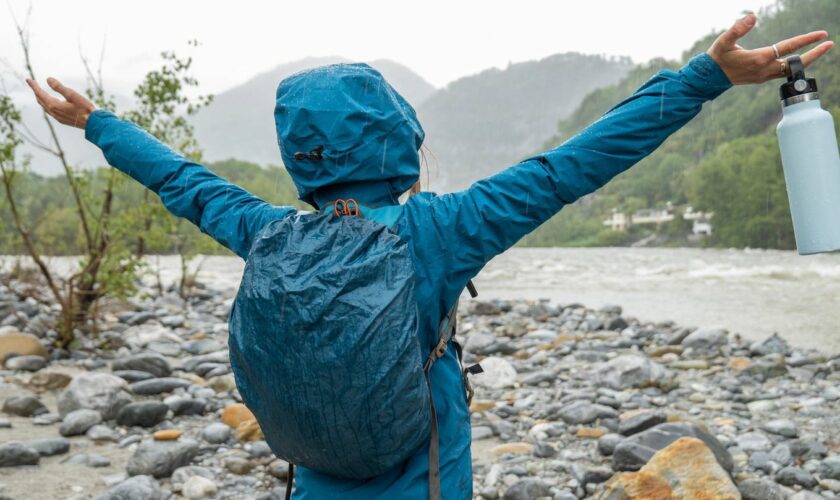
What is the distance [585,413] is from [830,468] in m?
1.48

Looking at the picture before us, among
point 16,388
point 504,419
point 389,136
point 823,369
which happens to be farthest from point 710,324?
point 389,136

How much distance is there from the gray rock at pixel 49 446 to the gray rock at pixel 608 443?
9.82ft

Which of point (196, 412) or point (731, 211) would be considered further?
point (731, 211)

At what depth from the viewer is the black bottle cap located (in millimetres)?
1531

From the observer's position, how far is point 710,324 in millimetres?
10859

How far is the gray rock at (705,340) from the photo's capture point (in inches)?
300

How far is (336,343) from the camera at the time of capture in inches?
56.6

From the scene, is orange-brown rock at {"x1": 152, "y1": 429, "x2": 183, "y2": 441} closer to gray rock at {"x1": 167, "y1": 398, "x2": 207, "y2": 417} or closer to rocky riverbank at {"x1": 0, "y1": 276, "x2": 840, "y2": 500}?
rocky riverbank at {"x1": 0, "y1": 276, "x2": 840, "y2": 500}

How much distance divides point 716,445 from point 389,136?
294 centimetres

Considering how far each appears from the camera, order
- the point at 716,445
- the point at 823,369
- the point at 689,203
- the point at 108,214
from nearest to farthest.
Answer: the point at 716,445, the point at 823,369, the point at 108,214, the point at 689,203

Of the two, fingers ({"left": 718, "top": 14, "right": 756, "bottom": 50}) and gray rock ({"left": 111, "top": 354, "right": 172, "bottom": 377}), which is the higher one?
fingers ({"left": 718, "top": 14, "right": 756, "bottom": 50})

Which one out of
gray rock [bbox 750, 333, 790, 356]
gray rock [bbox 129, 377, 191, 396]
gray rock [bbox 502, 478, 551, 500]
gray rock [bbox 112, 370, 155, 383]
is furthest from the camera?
gray rock [bbox 750, 333, 790, 356]

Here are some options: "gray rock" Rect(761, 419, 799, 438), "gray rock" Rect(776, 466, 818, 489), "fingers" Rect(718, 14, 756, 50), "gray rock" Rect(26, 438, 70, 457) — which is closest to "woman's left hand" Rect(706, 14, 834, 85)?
"fingers" Rect(718, 14, 756, 50)

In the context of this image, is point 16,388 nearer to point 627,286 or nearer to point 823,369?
point 823,369
